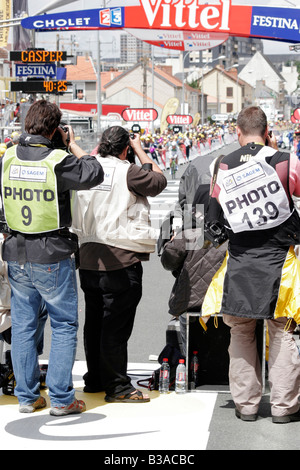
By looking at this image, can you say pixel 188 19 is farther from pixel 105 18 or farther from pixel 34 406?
pixel 34 406

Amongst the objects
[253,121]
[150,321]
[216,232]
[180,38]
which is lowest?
[150,321]

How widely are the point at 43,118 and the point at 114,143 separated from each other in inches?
23.4

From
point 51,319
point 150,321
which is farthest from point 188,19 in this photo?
point 51,319

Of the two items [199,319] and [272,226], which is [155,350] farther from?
[272,226]

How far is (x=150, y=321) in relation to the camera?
8.45m

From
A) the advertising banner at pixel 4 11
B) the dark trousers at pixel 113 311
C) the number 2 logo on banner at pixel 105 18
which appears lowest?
the dark trousers at pixel 113 311

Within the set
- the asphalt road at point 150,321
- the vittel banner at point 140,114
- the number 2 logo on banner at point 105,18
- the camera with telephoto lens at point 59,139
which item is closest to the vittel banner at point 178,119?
the vittel banner at point 140,114

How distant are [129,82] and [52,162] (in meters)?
112

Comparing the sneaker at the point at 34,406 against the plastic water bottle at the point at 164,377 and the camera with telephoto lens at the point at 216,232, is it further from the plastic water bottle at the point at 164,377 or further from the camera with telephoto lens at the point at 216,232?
the camera with telephoto lens at the point at 216,232

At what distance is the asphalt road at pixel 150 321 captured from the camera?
7047 mm

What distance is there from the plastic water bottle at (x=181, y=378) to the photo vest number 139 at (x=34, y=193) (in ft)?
4.44

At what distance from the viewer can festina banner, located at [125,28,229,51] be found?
42.6 ft

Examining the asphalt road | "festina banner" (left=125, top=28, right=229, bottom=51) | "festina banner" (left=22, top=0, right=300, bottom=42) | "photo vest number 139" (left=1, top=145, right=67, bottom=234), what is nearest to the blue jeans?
"photo vest number 139" (left=1, top=145, right=67, bottom=234)

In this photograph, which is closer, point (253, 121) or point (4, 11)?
point (253, 121)
